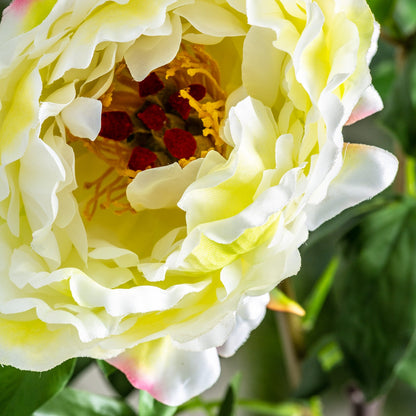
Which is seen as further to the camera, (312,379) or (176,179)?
(312,379)

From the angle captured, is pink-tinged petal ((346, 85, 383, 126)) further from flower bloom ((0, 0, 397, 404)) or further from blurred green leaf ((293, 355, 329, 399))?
blurred green leaf ((293, 355, 329, 399))

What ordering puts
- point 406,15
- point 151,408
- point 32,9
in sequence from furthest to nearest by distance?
point 406,15 → point 151,408 → point 32,9

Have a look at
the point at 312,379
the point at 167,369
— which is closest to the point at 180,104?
the point at 167,369

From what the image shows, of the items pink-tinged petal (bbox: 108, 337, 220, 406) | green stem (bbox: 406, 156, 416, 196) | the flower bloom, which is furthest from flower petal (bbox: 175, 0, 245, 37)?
green stem (bbox: 406, 156, 416, 196)

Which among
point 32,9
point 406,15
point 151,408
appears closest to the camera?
point 32,9

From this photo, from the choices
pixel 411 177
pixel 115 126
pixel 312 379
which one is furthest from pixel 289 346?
→ pixel 115 126

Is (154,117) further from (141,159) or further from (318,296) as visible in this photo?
(318,296)

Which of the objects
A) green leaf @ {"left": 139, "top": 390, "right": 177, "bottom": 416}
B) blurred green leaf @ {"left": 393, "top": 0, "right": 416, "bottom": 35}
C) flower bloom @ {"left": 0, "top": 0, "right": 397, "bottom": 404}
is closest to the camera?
flower bloom @ {"left": 0, "top": 0, "right": 397, "bottom": 404}

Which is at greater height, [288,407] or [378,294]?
[378,294]

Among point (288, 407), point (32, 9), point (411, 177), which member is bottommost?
point (288, 407)
